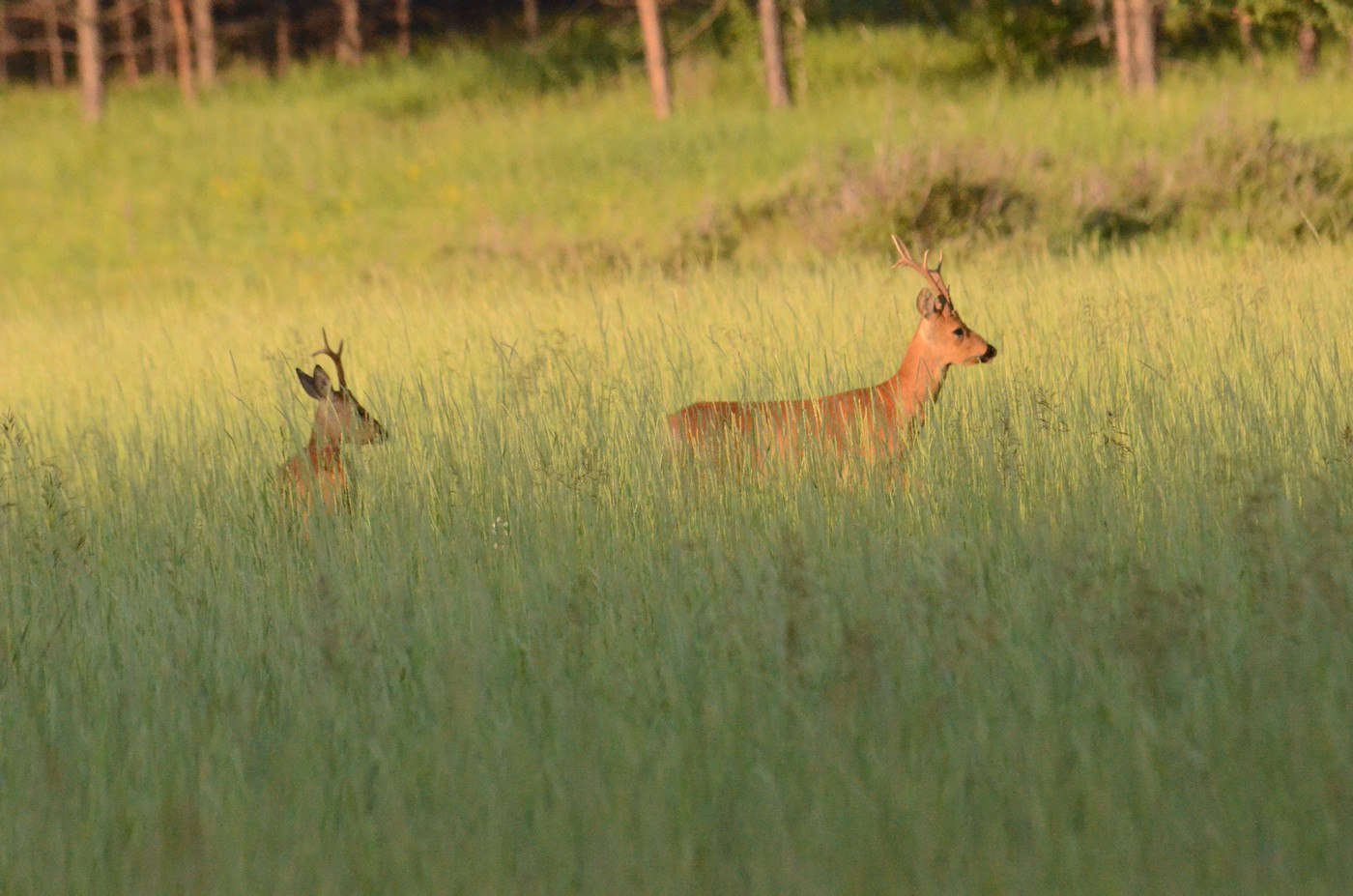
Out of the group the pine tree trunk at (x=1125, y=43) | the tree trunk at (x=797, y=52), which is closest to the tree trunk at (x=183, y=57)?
the tree trunk at (x=797, y=52)

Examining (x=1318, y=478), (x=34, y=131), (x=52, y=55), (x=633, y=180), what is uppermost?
(x=52, y=55)

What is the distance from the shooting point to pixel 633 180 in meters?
20.9

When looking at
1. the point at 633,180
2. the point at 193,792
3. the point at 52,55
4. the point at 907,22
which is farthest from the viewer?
the point at 52,55

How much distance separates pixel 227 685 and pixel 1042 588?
6.63 ft

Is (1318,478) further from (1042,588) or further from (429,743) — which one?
(429,743)

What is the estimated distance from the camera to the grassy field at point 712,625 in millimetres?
3143

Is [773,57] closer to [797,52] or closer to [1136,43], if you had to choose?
[797,52]

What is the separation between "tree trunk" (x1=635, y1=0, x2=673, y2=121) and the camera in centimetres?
2528

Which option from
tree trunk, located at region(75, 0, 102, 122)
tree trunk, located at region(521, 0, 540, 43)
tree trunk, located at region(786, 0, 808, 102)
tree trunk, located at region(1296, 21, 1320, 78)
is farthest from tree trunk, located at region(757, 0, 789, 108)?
tree trunk, located at region(75, 0, 102, 122)

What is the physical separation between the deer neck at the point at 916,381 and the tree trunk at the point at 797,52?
19.3m

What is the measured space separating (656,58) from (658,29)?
1.54 ft

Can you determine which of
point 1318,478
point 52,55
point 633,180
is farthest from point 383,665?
point 52,55

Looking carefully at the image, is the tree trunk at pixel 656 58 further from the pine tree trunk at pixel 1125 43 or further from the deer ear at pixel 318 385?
the deer ear at pixel 318 385

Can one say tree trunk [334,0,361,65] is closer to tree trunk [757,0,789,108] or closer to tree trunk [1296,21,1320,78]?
tree trunk [757,0,789,108]
